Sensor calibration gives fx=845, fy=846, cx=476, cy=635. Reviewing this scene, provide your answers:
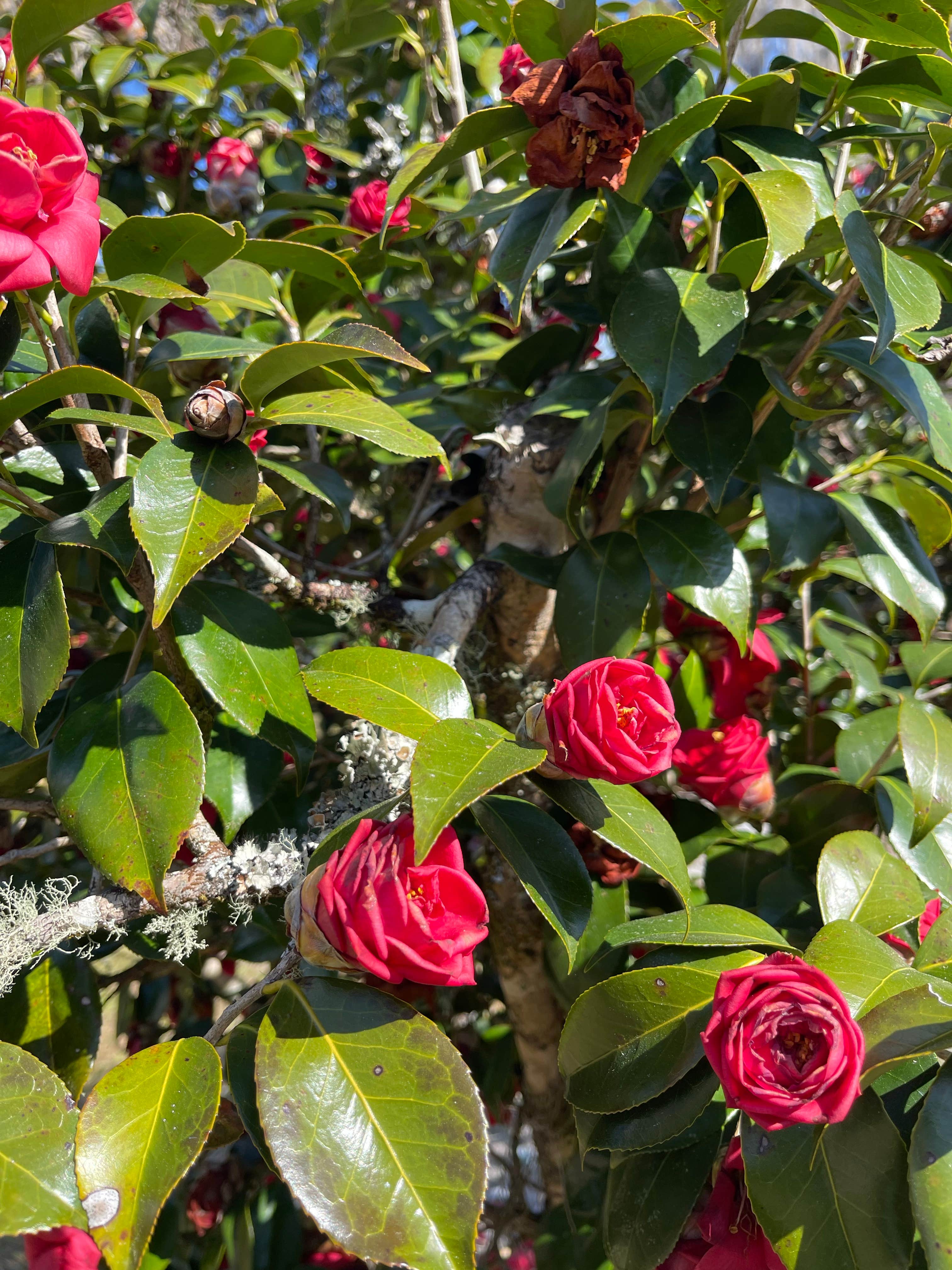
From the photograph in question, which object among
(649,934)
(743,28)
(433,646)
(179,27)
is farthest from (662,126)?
(179,27)

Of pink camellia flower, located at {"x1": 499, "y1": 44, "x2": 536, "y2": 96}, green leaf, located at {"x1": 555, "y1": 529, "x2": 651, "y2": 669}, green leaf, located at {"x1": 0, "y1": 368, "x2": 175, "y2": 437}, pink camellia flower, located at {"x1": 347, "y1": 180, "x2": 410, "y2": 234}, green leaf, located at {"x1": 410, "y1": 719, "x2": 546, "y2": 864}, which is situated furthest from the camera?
pink camellia flower, located at {"x1": 347, "y1": 180, "x2": 410, "y2": 234}

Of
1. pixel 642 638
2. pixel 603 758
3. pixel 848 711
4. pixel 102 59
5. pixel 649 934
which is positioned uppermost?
pixel 102 59

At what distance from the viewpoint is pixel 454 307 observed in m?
1.40

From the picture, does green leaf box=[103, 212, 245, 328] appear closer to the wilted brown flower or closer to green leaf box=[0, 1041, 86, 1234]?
the wilted brown flower

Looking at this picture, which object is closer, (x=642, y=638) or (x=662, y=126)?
(x=662, y=126)

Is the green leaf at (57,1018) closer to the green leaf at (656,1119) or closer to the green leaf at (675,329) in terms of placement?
the green leaf at (656,1119)

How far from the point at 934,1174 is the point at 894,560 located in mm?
538

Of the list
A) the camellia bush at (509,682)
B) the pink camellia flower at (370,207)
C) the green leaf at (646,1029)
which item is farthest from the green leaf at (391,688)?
the pink camellia flower at (370,207)

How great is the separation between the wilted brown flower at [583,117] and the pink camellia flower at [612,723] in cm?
41

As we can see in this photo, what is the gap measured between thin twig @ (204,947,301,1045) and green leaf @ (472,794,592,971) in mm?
156

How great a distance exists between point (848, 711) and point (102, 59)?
1397 millimetres

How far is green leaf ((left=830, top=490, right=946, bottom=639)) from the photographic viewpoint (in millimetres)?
807

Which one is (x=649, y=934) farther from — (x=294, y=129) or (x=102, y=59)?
(x=294, y=129)

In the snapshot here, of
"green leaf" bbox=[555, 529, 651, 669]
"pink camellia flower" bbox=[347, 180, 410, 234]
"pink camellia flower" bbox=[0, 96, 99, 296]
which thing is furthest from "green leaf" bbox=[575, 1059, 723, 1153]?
"pink camellia flower" bbox=[347, 180, 410, 234]
